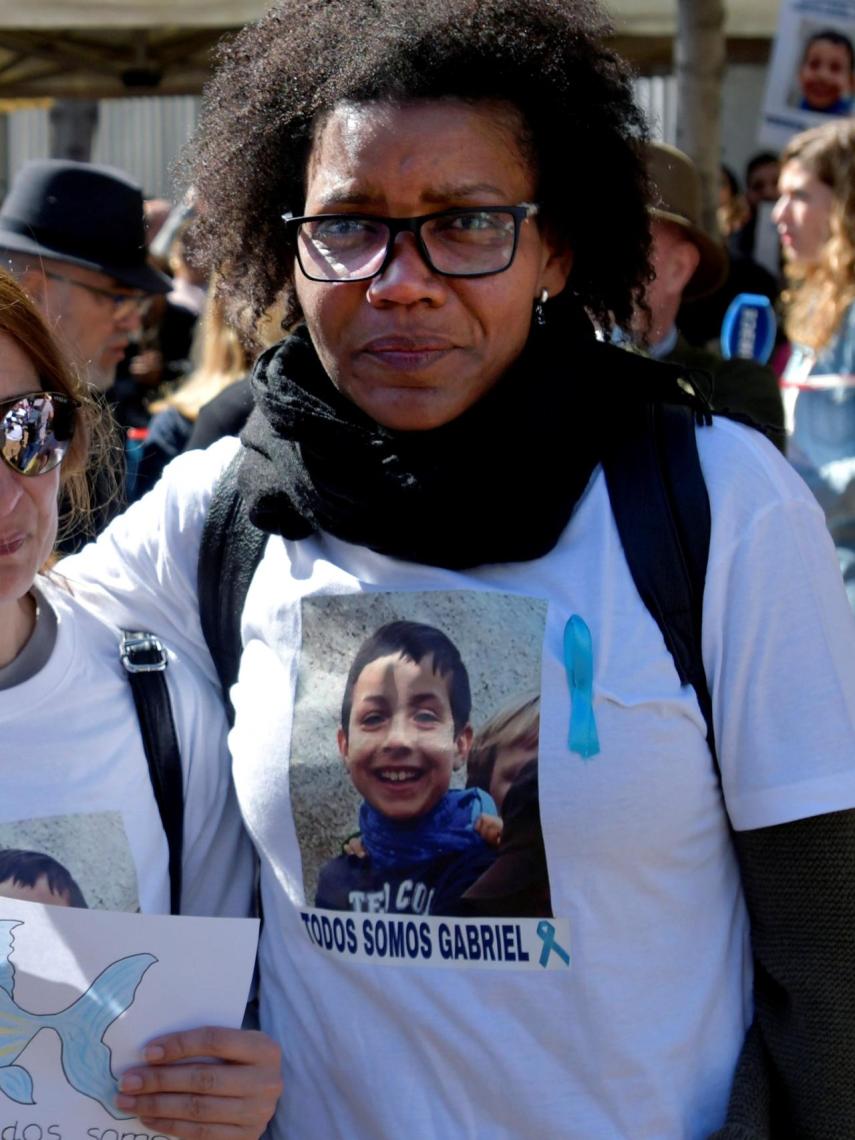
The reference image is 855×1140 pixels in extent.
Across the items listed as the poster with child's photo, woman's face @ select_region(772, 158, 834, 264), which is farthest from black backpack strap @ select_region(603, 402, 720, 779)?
woman's face @ select_region(772, 158, 834, 264)

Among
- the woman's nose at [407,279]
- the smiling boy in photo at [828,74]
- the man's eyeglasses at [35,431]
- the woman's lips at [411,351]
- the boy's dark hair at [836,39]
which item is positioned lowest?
the man's eyeglasses at [35,431]

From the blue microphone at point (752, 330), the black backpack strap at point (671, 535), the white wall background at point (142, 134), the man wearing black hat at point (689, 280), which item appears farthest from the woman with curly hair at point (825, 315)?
the white wall background at point (142, 134)

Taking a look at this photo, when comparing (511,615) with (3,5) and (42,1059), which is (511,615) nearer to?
(42,1059)

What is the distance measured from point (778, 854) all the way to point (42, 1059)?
85cm

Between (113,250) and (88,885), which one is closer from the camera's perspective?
(88,885)

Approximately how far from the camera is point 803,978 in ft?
5.74

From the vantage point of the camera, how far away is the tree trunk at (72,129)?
34.2 feet

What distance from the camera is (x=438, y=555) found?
71.6 inches

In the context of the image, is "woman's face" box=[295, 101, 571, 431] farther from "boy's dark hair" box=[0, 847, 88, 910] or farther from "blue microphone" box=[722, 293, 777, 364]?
"blue microphone" box=[722, 293, 777, 364]

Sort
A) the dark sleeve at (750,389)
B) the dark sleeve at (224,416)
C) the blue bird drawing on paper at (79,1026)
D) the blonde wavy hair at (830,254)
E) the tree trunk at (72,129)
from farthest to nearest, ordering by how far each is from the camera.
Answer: the tree trunk at (72,129), the blonde wavy hair at (830,254), the dark sleeve at (750,389), the dark sleeve at (224,416), the blue bird drawing on paper at (79,1026)

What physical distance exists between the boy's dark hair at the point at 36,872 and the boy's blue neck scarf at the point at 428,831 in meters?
0.34

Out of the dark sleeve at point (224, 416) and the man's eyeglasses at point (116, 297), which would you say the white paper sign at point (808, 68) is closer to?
the man's eyeglasses at point (116, 297)

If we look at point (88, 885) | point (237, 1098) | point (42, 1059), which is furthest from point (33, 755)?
point (237, 1098)

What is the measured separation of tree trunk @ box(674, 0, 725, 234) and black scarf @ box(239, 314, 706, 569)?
3.74 m
